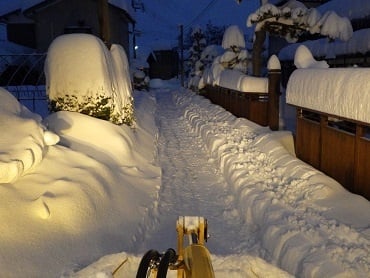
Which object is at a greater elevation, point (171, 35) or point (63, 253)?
point (171, 35)

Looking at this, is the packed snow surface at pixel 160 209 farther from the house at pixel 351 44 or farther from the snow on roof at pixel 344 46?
the house at pixel 351 44

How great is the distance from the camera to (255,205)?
6.25m

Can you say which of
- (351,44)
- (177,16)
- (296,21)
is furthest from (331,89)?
(177,16)

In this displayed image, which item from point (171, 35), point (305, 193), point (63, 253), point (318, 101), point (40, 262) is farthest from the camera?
point (171, 35)

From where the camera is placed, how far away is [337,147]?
6.73 meters

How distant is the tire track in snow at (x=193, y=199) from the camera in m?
5.59

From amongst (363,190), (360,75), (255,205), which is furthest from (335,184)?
(360,75)

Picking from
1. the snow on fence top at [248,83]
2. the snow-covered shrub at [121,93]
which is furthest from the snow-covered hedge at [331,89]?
the snow on fence top at [248,83]

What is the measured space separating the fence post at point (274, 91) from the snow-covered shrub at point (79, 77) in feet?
16.9

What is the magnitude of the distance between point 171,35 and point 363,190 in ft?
380

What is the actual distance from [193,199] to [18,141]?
3.16m

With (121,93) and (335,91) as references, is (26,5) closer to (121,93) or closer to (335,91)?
Answer: (121,93)

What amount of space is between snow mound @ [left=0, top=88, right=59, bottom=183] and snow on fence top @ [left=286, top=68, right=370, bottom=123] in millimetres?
4443

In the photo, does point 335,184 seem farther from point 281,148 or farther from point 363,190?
point 281,148
